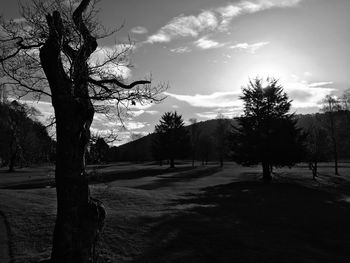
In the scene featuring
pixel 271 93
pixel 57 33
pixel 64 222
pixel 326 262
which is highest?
pixel 271 93

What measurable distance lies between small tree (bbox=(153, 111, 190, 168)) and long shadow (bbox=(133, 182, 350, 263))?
4136 centimetres

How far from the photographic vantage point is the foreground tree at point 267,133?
40.5 meters

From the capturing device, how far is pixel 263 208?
24.3 meters

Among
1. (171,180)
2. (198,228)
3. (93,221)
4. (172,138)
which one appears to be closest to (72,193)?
(93,221)

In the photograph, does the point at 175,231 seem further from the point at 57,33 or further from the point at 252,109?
the point at 252,109

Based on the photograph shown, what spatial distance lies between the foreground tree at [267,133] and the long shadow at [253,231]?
1135 centimetres

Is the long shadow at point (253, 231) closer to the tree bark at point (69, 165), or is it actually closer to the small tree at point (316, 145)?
the tree bark at point (69, 165)

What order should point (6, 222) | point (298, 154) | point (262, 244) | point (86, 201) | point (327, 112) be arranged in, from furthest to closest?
1. point (327, 112)
2. point (298, 154)
3. point (262, 244)
4. point (6, 222)
5. point (86, 201)

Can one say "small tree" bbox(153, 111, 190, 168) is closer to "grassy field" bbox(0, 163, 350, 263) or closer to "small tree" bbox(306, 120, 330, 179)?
"small tree" bbox(306, 120, 330, 179)

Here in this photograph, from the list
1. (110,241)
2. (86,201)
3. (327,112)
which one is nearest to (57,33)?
(86,201)

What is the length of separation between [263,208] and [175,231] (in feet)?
35.1

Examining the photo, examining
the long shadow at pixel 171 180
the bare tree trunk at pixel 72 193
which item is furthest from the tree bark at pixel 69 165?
the long shadow at pixel 171 180

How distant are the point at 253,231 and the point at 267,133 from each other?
2563 cm

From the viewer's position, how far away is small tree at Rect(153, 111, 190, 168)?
70.6m
